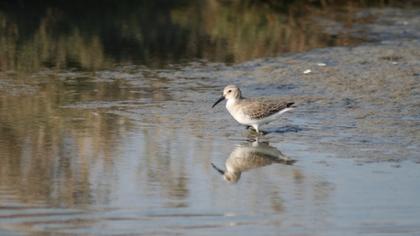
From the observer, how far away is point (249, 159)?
33.0 ft

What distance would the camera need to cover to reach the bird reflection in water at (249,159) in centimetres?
948

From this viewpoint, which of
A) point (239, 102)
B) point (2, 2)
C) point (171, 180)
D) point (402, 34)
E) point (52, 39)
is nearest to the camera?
point (171, 180)

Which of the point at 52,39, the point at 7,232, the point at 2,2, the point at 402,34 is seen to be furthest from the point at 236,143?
the point at 2,2

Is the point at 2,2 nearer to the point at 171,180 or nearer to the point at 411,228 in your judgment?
the point at 171,180

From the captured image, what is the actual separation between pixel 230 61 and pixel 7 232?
28.9 feet

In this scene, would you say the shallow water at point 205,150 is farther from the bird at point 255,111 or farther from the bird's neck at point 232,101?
the bird's neck at point 232,101

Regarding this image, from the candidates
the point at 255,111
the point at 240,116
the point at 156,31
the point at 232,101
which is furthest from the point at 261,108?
the point at 156,31

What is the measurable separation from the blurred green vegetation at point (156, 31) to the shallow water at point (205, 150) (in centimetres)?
81

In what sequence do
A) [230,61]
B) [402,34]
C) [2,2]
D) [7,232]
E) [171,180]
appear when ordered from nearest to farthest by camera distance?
[7,232] → [171,180] → [230,61] → [402,34] → [2,2]

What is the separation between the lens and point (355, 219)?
7922 mm

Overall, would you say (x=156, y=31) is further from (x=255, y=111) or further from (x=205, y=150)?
(x=205, y=150)

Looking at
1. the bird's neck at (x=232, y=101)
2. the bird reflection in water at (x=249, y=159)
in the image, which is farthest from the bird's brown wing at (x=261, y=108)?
the bird reflection in water at (x=249, y=159)

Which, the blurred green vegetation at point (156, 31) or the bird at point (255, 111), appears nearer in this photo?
the bird at point (255, 111)

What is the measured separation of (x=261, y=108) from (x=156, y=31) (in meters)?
7.55
